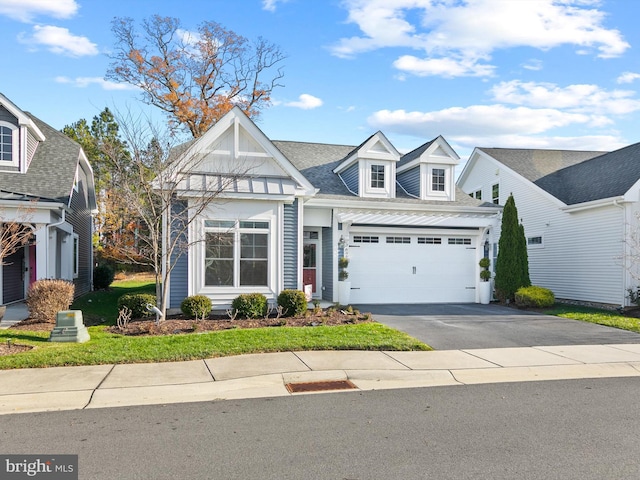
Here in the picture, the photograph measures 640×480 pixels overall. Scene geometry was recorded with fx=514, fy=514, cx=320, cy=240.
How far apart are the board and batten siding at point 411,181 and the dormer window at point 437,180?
1.78ft

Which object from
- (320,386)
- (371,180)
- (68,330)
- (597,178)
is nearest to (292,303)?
(68,330)

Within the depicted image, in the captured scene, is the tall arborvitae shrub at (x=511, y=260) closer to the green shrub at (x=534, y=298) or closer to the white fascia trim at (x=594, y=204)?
the green shrub at (x=534, y=298)

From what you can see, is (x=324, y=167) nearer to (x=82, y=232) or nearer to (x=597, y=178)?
(x=597, y=178)

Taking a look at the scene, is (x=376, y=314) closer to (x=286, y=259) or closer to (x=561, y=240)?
(x=286, y=259)

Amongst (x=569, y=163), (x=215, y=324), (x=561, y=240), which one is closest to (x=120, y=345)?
(x=215, y=324)

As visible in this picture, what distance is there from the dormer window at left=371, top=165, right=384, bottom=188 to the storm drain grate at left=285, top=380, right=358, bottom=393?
11140 millimetres

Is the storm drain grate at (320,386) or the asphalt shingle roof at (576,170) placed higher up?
the asphalt shingle roof at (576,170)

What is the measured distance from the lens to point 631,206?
16.8 m

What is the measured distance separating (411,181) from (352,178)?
244 centimetres

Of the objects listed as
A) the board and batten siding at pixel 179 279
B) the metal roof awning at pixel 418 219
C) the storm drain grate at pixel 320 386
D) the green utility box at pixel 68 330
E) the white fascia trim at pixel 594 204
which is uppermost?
the white fascia trim at pixel 594 204

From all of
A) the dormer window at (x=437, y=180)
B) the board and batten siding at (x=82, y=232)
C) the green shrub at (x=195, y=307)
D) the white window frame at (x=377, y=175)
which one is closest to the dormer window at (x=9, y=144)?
the board and batten siding at (x=82, y=232)

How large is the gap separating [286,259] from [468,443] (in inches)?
386

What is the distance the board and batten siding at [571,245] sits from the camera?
56.5ft

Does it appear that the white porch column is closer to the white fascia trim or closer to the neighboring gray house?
the neighboring gray house
